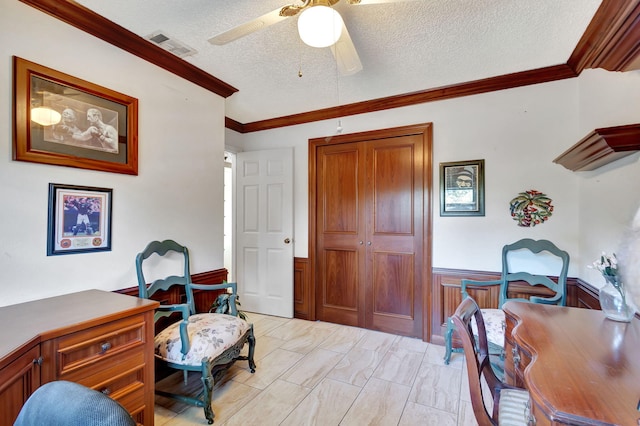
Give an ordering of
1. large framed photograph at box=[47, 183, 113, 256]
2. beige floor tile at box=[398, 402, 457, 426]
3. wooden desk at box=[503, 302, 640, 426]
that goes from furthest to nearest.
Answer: beige floor tile at box=[398, 402, 457, 426] → large framed photograph at box=[47, 183, 113, 256] → wooden desk at box=[503, 302, 640, 426]

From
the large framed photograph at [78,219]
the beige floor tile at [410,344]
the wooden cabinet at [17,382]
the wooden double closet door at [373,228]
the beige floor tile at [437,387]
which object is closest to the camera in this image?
the wooden cabinet at [17,382]

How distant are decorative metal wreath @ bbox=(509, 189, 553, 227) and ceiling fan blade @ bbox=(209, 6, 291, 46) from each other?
2412 millimetres

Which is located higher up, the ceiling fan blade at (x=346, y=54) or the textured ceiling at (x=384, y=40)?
the textured ceiling at (x=384, y=40)

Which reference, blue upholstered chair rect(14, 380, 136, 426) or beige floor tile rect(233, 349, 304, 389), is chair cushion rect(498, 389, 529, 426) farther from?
beige floor tile rect(233, 349, 304, 389)

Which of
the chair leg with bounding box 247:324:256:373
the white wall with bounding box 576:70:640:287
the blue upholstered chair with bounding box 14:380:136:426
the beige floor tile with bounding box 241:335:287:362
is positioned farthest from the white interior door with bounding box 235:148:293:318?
the blue upholstered chair with bounding box 14:380:136:426

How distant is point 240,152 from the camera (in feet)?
13.0

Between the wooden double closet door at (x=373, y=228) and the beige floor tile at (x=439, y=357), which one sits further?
the wooden double closet door at (x=373, y=228)

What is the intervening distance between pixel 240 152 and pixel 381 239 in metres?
2.18

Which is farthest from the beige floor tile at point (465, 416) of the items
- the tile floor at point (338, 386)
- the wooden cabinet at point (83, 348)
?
the wooden cabinet at point (83, 348)

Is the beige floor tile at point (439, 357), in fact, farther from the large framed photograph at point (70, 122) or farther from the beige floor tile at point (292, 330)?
the large framed photograph at point (70, 122)

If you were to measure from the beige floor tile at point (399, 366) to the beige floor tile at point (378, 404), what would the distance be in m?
0.08

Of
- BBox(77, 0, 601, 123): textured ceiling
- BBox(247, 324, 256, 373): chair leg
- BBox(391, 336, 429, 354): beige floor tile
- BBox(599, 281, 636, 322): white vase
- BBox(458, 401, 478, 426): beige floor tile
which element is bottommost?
BBox(391, 336, 429, 354): beige floor tile

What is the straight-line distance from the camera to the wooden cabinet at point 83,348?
1.05 m

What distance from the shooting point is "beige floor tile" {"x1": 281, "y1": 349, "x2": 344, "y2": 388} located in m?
2.28
